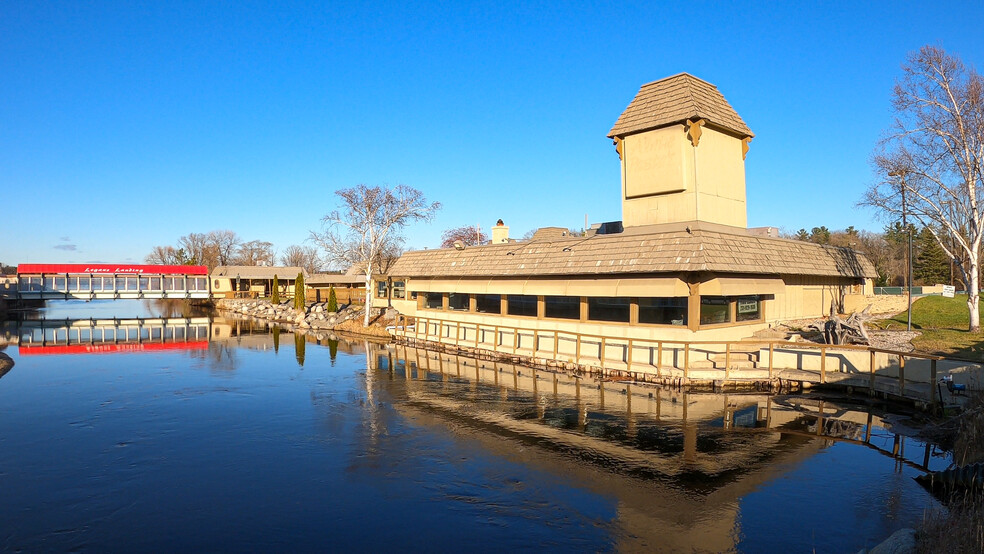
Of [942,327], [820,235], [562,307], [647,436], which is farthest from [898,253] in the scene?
[647,436]

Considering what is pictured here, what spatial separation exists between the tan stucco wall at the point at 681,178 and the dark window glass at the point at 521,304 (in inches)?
204

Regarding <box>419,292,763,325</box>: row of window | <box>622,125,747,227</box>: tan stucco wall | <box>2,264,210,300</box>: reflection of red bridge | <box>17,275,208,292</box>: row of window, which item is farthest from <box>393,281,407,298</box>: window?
<box>17,275,208,292</box>: row of window

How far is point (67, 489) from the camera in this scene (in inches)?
403

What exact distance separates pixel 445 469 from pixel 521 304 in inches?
577

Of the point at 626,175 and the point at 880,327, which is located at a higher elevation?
the point at 626,175

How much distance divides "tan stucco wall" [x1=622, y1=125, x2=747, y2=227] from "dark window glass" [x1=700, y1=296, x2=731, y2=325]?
323 centimetres

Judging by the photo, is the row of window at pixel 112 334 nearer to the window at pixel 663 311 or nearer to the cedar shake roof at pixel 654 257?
the cedar shake roof at pixel 654 257

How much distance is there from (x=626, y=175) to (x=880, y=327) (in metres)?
13.4

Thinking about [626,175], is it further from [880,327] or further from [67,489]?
[67,489]

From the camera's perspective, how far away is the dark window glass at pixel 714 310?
63.2 feet

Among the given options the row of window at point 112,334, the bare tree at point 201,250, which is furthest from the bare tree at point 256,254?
the row of window at point 112,334

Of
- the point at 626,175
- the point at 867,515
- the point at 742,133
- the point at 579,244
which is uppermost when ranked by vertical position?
the point at 742,133

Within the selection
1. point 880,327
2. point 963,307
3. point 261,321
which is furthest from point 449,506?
point 261,321

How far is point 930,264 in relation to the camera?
197 ft
